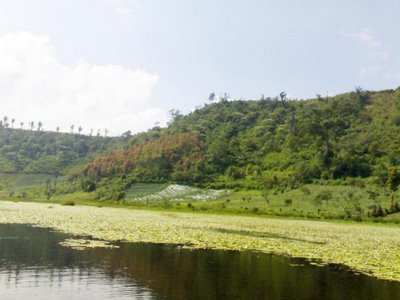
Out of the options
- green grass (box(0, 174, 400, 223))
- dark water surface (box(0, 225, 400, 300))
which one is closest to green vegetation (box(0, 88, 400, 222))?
green grass (box(0, 174, 400, 223))

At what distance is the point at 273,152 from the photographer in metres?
159

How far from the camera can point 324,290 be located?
2089 cm

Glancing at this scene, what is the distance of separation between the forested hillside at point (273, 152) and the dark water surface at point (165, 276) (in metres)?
85.9

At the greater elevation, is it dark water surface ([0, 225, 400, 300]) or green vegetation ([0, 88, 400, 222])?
green vegetation ([0, 88, 400, 222])

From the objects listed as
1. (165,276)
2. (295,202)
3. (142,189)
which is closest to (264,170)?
(142,189)

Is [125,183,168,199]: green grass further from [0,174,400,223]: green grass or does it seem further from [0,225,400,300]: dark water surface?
[0,225,400,300]: dark water surface

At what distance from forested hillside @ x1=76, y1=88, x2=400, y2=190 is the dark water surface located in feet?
282

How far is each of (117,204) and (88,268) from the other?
270ft

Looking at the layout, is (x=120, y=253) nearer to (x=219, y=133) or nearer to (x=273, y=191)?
(x=273, y=191)

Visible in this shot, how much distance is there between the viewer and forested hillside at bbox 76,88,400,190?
12975 cm

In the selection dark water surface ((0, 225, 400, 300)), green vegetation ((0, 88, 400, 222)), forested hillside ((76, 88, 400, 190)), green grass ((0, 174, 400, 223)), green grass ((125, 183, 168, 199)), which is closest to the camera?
dark water surface ((0, 225, 400, 300))

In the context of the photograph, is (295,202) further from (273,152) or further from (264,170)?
(273,152)

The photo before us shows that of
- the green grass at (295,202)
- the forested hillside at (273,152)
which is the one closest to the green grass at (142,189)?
the green grass at (295,202)

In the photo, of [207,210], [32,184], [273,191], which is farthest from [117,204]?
[32,184]
